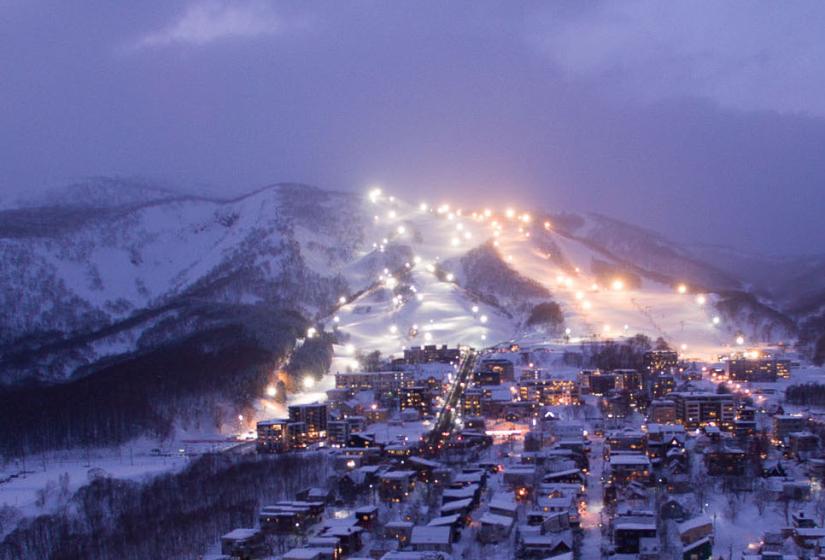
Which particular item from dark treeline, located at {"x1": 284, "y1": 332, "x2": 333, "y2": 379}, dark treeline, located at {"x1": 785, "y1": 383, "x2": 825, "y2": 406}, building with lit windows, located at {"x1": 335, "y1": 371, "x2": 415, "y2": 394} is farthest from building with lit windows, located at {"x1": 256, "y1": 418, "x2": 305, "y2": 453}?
dark treeline, located at {"x1": 785, "y1": 383, "x2": 825, "y2": 406}

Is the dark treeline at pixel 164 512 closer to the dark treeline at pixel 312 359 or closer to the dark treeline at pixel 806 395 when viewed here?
the dark treeline at pixel 312 359

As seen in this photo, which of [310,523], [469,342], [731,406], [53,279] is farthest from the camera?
[53,279]

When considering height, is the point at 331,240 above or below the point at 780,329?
above

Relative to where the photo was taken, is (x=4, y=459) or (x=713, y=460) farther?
Result: (x=4, y=459)

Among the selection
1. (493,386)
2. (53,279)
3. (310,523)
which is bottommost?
(310,523)

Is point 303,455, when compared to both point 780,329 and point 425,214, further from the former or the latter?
point 425,214

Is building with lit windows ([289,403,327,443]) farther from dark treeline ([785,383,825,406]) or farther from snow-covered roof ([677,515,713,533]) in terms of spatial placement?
dark treeline ([785,383,825,406])

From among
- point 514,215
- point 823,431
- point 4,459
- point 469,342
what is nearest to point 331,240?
point 514,215
